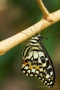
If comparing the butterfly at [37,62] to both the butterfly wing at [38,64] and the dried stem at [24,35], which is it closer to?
the butterfly wing at [38,64]

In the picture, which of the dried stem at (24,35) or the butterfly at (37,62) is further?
the butterfly at (37,62)

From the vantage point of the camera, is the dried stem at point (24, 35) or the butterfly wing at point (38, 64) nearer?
the dried stem at point (24, 35)

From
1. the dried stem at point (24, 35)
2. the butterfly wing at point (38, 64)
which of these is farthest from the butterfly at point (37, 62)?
the dried stem at point (24, 35)

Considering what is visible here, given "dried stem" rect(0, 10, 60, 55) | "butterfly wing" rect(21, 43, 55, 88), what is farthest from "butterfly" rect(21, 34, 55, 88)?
"dried stem" rect(0, 10, 60, 55)

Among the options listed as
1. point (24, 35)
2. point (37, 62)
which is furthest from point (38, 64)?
point (24, 35)

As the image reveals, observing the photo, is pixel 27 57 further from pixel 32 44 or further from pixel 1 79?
pixel 1 79

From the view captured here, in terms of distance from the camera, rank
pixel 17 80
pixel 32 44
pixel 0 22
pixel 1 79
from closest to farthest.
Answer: pixel 32 44
pixel 1 79
pixel 17 80
pixel 0 22

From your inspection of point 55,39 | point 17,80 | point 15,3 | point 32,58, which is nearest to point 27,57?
point 32,58

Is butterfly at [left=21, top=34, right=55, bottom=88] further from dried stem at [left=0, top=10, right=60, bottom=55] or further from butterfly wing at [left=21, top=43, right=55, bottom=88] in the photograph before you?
dried stem at [left=0, top=10, right=60, bottom=55]
